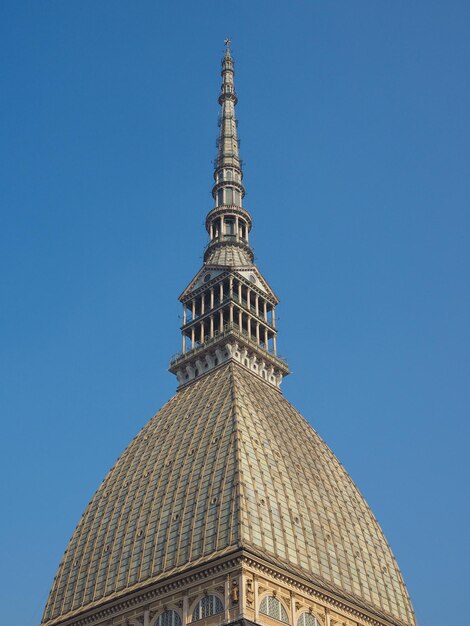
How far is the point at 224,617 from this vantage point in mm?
64875

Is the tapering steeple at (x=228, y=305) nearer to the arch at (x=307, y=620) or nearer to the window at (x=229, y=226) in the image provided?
the window at (x=229, y=226)

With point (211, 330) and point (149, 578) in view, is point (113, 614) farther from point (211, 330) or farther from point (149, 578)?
point (211, 330)

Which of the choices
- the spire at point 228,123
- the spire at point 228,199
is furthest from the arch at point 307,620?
the spire at point 228,123

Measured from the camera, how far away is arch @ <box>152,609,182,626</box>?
2689 inches

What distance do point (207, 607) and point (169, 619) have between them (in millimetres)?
3725

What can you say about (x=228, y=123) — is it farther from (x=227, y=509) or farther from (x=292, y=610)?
(x=292, y=610)

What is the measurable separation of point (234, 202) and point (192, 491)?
1676 inches

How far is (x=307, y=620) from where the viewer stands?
69.4 meters

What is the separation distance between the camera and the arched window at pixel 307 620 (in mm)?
68625

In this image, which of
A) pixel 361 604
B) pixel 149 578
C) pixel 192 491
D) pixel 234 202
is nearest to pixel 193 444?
pixel 192 491

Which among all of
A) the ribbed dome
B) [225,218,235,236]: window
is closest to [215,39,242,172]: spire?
[225,218,235,236]: window

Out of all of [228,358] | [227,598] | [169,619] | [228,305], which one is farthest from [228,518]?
[228,305]

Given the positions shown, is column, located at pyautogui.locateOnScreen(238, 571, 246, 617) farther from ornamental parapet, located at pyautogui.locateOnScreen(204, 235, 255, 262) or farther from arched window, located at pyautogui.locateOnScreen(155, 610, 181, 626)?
ornamental parapet, located at pyautogui.locateOnScreen(204, 235, 255, 262)

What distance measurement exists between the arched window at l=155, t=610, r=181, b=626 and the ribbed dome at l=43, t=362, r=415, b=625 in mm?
2567
